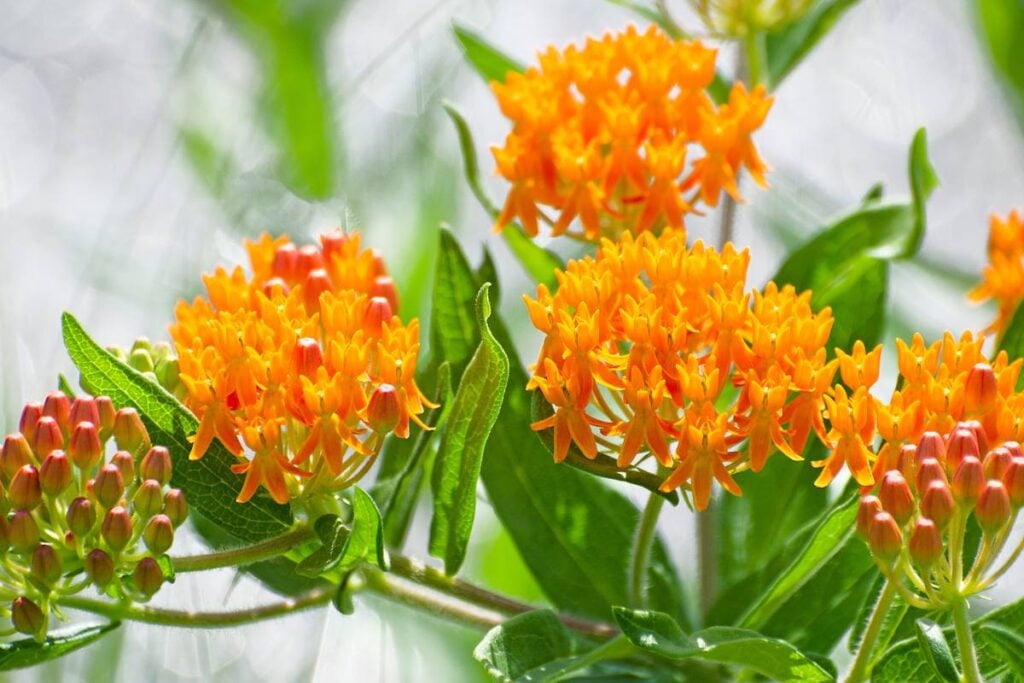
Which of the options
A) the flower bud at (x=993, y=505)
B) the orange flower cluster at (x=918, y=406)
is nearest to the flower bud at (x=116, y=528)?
the orange flower cluster at (x=918, y=406)

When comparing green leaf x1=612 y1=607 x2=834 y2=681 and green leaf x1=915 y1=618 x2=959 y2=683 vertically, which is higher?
green leaf x1=915 y1=618 x2=959 y2=683

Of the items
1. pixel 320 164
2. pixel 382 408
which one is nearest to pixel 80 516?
pixel 382 408

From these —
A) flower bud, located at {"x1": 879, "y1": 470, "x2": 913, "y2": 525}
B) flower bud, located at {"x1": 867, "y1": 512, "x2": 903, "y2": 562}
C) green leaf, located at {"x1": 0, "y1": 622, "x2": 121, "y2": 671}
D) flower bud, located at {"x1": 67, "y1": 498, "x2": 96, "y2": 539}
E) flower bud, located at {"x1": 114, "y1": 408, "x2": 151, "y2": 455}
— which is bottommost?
green leaf, located at {"x1": 0, "y1": 622, "x2": 121, "y2": 671}

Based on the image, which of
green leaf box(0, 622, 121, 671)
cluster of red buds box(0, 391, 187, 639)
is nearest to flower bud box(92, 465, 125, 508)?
cluster of red buds box(0, 391, 187, 639)

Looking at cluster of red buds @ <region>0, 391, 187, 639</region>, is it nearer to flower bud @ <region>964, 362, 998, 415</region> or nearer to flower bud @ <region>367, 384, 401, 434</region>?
flower bud @ <region>367, 384, 401, 434</region>

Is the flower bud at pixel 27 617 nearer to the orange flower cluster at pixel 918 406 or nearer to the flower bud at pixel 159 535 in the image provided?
the flower bud at pixel 159 535

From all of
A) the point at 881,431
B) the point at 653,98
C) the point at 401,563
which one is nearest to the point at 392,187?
the point at 653,98

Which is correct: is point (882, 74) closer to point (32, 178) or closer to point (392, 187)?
point (392, 187)
